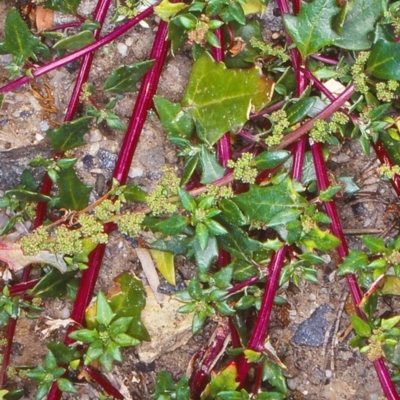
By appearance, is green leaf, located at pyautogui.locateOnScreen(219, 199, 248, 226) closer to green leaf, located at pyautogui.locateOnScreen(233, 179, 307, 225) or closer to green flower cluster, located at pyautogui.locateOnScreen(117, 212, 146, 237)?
green leaf, located at pyautogui.locateOnScreen(233, 179, 307, 225)

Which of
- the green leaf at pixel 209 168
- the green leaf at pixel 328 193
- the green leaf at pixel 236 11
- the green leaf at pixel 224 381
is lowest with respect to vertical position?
the green leaf at pixel 224 381

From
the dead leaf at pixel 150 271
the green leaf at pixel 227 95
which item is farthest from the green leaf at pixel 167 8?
the dead leaf at pixel 150 271

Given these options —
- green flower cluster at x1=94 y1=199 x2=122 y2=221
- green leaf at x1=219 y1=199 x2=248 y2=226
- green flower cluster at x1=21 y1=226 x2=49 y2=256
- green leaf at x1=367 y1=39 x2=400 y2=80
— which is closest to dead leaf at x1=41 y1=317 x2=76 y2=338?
green flower cluster at x1=21 y1=226 x2=49 y2=256

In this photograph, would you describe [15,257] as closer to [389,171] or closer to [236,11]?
[236,11]

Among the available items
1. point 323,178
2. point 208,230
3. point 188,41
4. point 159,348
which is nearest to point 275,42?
point 188,41

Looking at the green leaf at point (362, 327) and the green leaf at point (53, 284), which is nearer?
the green leaf at point (362, 327)

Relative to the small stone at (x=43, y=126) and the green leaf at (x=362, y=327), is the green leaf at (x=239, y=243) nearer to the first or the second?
the green leaf at (x=362, y=327)
